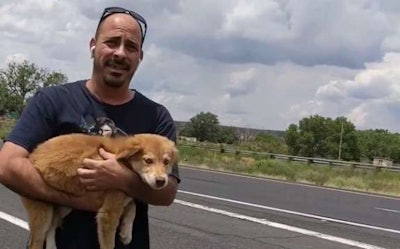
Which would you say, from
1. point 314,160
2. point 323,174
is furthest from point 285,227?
point 314,160

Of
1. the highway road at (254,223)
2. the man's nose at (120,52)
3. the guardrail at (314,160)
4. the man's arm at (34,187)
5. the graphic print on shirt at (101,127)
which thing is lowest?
the highway road at (254,223)

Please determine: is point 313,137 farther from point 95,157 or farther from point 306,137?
point 95,157

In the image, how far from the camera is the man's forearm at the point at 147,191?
2.66 meters

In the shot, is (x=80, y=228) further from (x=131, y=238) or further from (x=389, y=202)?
(x=389, y=202)

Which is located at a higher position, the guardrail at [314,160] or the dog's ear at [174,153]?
the guardrail at [314,160]

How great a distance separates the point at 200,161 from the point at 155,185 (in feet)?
118

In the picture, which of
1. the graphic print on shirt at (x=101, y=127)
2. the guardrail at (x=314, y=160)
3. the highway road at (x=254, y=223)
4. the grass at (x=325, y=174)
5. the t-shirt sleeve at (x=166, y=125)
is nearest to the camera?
the graphic print on shirt at (x=101, y=127)

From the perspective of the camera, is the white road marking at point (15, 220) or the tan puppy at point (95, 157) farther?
the white road marking at point (15, 220)

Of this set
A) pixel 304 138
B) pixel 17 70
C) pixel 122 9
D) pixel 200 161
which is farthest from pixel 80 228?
pixel 304 138

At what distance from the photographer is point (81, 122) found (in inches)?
112

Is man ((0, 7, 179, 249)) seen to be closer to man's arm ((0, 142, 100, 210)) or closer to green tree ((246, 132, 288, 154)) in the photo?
man's arm ((0, 142, 100, 210))

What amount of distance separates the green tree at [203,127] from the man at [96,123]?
328 ft

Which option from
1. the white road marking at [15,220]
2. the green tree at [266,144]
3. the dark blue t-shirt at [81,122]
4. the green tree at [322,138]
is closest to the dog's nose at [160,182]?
the dark blue t-shirt at [81,122]

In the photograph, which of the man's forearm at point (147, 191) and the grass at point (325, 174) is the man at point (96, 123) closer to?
the man's forearm at point (147, 191)
